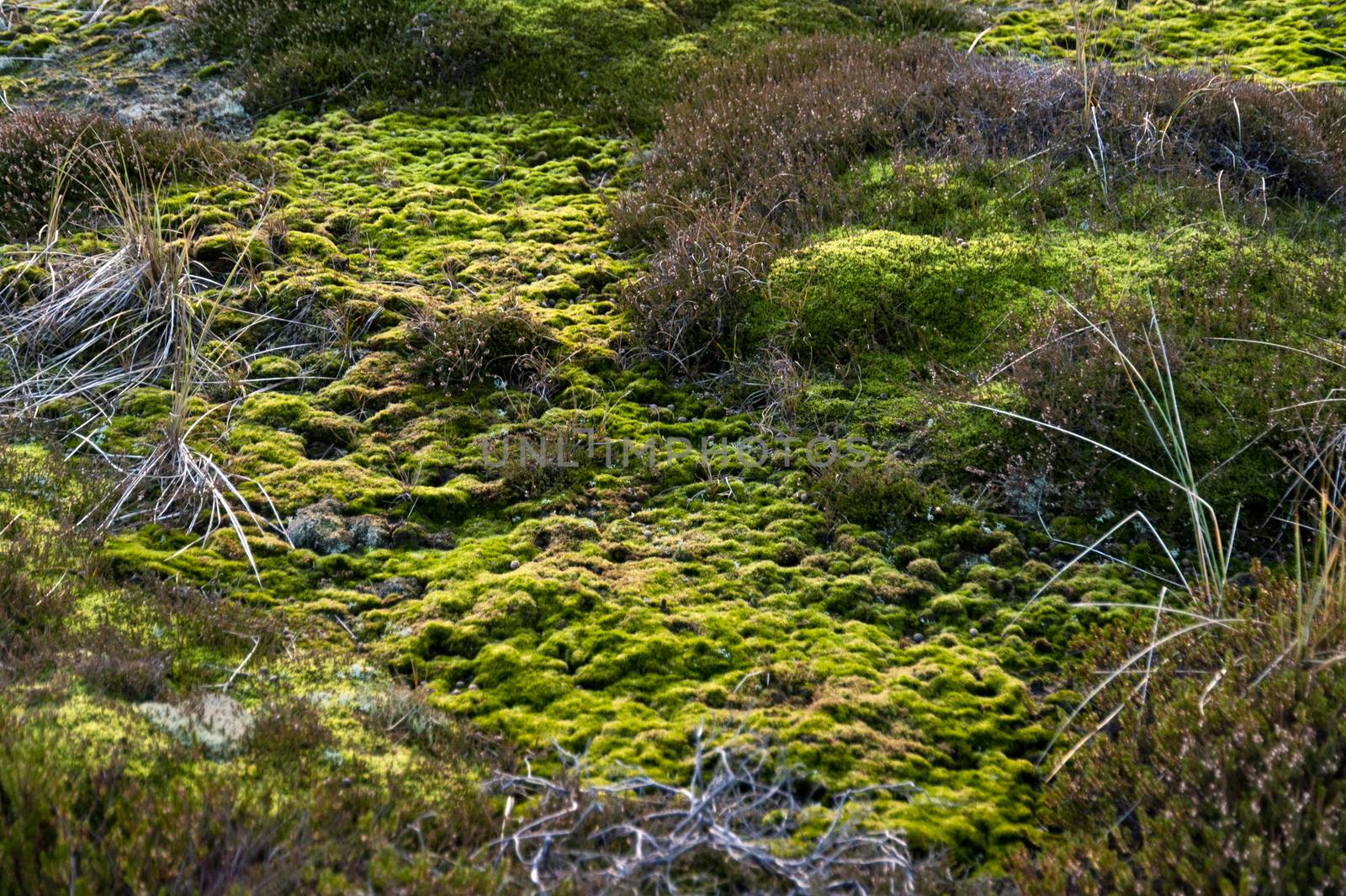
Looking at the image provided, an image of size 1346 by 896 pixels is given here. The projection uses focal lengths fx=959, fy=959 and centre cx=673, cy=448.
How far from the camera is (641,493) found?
17.2 feet

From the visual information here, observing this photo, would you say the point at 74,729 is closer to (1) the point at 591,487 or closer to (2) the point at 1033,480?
(1) the point at 591,487

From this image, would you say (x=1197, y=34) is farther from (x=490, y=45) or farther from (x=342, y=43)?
(x=342, y=43)

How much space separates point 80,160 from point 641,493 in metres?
5.43

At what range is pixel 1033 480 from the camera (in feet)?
16.4

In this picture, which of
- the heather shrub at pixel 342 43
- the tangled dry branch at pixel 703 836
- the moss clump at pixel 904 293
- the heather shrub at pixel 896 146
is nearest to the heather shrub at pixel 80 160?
the heather shrub at pixel 342 43

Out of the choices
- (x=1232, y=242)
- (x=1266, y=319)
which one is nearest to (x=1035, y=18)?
(x=1232, y=242)

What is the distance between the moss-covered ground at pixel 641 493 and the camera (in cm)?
368

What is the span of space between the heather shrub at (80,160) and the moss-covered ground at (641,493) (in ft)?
1.10

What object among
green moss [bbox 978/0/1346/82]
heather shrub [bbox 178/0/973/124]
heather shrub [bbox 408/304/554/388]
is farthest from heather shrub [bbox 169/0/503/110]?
green moss [bbox 978/0/1346/82]

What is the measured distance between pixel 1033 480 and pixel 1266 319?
164 cm

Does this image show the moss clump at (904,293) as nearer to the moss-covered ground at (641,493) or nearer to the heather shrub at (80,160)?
the moss-covered ground at (641,493)

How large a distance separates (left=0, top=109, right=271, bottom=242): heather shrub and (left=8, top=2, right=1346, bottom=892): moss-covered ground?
1.10 feet

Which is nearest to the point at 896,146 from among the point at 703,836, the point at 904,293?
the point at 904,293

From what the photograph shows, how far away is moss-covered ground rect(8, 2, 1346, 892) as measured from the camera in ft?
12.1
